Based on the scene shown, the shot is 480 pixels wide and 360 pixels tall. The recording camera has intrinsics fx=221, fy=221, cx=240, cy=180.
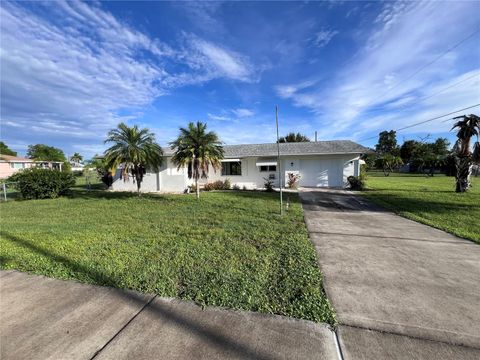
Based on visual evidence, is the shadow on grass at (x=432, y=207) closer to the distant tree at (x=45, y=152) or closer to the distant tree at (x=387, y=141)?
the distant tree at (x=387, y=141)

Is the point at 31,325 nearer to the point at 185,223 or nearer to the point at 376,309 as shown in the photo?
the point at 376,309

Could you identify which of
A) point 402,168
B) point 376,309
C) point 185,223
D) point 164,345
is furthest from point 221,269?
point 402,168

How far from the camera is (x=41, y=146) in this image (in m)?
65.2

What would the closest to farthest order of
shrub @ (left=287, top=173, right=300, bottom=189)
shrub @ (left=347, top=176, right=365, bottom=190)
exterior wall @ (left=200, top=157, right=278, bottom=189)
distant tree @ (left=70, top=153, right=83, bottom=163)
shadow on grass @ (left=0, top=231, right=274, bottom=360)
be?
1. shadow on grass @ (left=0, top=231, right=274, bottom=360)
2. shrub @ (left=347, top=176, right=365, bottom=190)
3. shrub @ (left=287, top=173, right=300, bottom=189)
4. exterior wall @ (left=200, top=157, right=278, bottom=189)
5. distant tree @ (left=70, top=153, right=83, bottom=163)

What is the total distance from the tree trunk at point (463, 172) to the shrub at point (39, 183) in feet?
78.7

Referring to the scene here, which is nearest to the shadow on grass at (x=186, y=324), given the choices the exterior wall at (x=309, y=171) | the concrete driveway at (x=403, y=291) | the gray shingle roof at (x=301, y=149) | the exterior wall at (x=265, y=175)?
the concrete driveway at (x=403, y=291)

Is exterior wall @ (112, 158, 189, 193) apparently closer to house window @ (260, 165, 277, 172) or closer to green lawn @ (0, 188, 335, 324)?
house window @ (260, 165, 277, 172)

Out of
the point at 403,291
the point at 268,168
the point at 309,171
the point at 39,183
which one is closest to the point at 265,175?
the point at 268,168

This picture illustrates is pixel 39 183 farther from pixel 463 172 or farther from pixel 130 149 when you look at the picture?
pixel 463 172

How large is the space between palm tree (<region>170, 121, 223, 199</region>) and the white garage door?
8135 mm

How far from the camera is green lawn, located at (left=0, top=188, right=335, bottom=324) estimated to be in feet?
9.85

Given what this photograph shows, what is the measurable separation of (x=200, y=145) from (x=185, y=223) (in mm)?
5562

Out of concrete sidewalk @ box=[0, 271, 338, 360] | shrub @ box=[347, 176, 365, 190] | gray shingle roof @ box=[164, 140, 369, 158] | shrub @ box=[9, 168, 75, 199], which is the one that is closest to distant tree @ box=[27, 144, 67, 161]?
shrub @ box=[9, 168, 75, 199]

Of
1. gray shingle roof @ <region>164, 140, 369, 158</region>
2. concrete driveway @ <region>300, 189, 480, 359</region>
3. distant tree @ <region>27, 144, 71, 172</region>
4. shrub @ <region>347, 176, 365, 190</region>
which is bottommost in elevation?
concrete driveway @ <region>300, 189, 480, 359</region>
